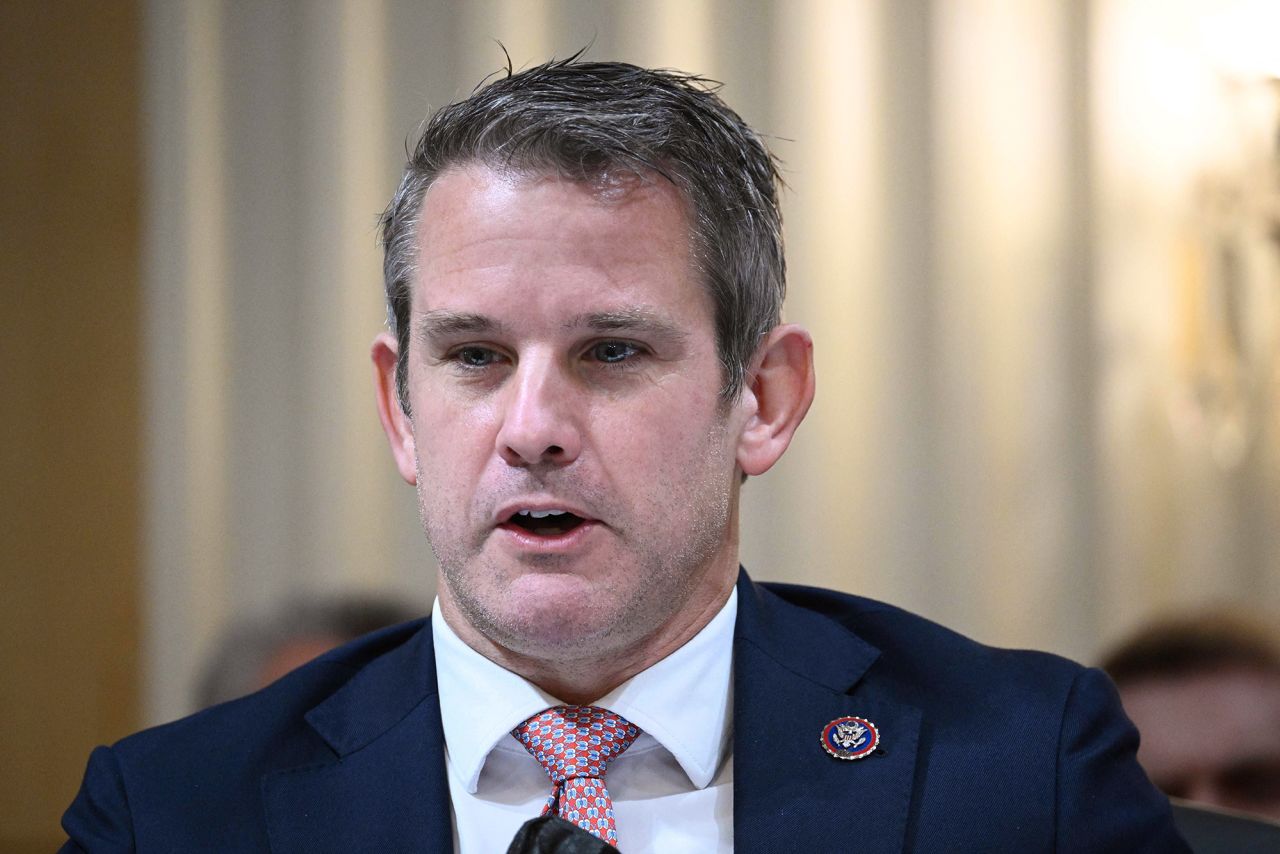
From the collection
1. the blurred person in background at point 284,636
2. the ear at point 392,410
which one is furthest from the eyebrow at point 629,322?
the blurred person in background at point 284,636

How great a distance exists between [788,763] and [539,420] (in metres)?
0.46

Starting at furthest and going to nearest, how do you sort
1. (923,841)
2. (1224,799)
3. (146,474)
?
1. (146,474)
2. (1224,799)
3. (923,841)

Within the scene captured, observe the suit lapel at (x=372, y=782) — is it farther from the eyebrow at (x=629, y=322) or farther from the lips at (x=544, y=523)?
the eyebrow at (x=629, y=322)

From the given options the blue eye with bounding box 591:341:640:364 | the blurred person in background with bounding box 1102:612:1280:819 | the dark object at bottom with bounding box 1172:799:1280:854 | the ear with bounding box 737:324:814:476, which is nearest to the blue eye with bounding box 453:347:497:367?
the blue eye with bounding box 591:341:640:364

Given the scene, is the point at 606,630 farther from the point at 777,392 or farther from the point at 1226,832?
the point at 1226,832

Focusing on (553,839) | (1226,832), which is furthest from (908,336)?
(553,839)

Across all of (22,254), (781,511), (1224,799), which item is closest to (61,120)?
(22,254)

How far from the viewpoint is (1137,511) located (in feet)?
7.86

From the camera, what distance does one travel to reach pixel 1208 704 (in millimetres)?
2410

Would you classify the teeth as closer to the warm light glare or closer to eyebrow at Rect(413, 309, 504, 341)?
eyebrow at Rect(413, 309, 504, 341)

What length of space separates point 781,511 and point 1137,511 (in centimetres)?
60

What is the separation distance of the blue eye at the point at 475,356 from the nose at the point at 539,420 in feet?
0.18

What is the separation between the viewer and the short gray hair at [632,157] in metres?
1.48

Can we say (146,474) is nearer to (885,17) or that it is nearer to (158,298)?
(158,298)
